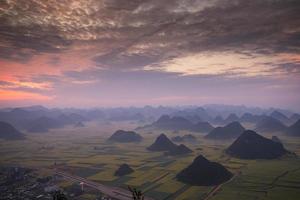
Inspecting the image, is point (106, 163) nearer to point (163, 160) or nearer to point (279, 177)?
point (163, 160)

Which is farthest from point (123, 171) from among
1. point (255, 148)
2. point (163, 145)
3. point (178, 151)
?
point (255, 148)

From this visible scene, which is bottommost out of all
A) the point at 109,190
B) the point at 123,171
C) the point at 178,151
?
the point at 109,190

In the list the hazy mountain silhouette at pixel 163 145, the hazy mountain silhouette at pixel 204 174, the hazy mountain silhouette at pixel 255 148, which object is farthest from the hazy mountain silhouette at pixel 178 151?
the hazy mountain silhouette at pixel 204 174

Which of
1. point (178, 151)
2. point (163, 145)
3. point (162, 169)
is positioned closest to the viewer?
point (162, 169)

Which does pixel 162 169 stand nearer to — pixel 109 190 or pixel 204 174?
pixel 204 174

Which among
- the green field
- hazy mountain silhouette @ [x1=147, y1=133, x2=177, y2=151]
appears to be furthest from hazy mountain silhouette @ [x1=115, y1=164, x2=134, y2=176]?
hazy mountain silhouette @ [x1=147, y1=133, x2=177, y2=151]

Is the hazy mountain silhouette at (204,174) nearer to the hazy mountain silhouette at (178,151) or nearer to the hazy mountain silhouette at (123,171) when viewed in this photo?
the hazy mountain silhouette at (123,171)
